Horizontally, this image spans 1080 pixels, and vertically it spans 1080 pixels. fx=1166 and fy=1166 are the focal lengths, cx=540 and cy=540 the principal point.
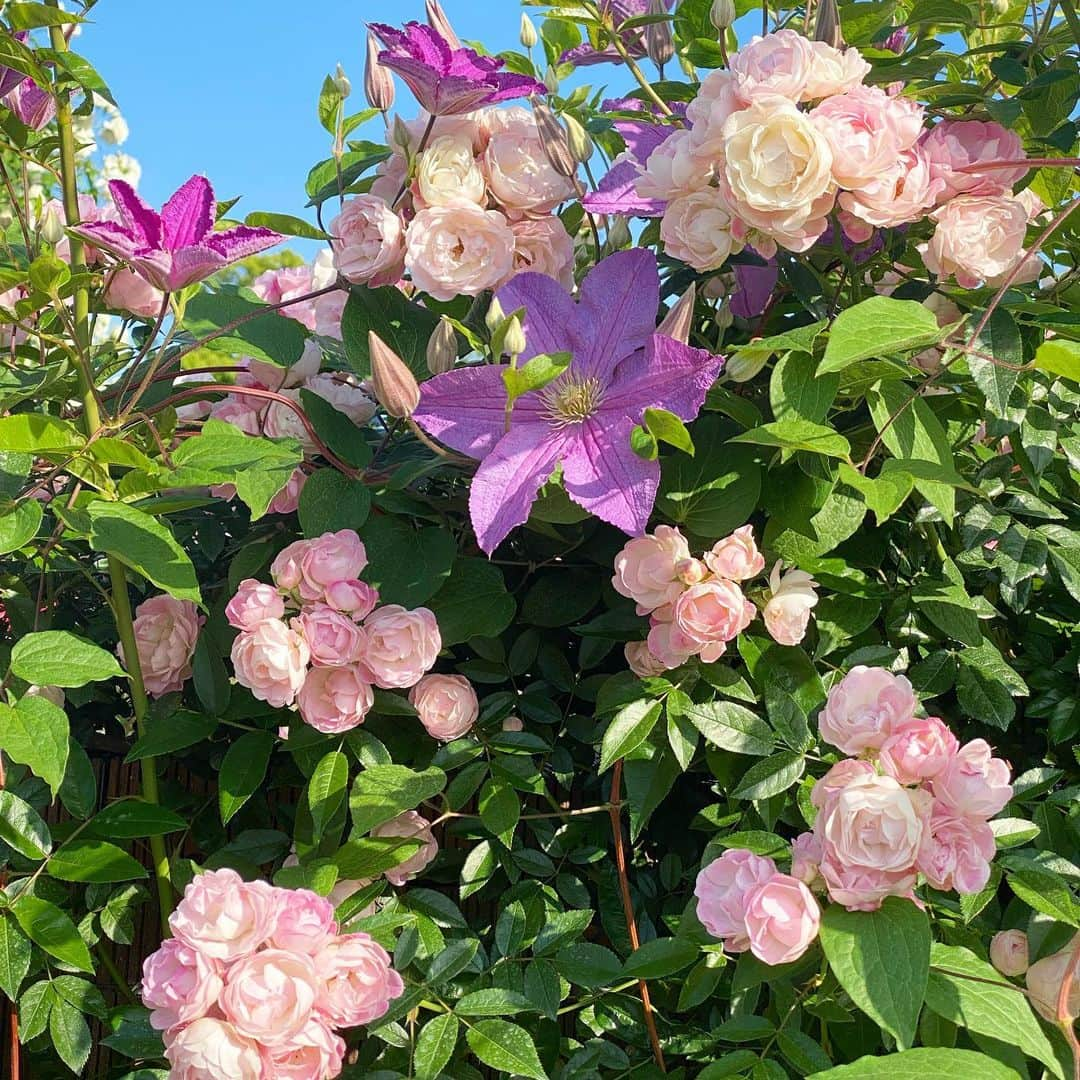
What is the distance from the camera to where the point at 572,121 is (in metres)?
1.01

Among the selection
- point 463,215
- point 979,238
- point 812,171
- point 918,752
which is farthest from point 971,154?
point 918,752

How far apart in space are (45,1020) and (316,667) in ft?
1.17

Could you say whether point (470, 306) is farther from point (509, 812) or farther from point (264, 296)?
point (509, 812)

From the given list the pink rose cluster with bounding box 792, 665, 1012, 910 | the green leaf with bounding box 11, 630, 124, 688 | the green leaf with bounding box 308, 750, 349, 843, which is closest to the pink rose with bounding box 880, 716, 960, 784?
the pink rose cluster with bounding box 792, 665, 1012, 910

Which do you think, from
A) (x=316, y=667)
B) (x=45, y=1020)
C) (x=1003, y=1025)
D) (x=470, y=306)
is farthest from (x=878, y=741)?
(x=45, y=1020)

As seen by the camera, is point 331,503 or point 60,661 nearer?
point 60,661

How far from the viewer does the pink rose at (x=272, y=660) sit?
91 cm

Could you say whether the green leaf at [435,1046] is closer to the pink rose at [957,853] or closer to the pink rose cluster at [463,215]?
the pink rose at [957,853]

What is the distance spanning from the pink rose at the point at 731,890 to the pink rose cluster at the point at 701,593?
0.18 m

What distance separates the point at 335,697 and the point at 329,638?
0.16 ft

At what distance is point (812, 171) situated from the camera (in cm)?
86

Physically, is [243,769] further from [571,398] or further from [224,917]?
[571,398]

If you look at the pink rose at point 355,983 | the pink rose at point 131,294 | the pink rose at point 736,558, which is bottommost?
the pink rose at point 355,983

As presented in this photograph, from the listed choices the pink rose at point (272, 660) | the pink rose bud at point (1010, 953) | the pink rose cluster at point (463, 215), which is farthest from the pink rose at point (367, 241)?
the pink rose bud at point (1010, 953)
